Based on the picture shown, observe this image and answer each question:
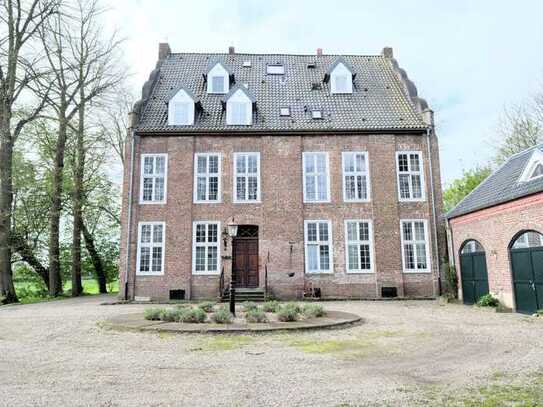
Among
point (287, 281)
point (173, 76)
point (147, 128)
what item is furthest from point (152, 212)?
point (173, 76)

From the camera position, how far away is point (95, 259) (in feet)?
90.9

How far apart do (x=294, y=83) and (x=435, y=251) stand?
462 inches

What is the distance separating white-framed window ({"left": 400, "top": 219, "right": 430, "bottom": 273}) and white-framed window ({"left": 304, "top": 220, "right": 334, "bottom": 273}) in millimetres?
3408

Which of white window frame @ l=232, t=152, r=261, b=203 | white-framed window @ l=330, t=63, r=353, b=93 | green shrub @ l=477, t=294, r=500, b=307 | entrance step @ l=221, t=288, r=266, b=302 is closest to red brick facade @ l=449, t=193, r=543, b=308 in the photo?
green shrub @ l=477, t=294, r=500, b=307

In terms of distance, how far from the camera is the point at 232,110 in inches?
794

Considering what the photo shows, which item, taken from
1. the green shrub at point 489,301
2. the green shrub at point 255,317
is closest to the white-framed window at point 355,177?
the green shrub at point 489,301

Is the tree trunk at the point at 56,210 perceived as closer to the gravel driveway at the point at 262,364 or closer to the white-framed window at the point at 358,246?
the gravel driveway at the point at 262,364

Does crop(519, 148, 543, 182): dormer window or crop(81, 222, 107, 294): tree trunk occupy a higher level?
crop(519, 148, 543, 182): dormer window

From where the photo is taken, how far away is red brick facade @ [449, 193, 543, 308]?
40.6 feet

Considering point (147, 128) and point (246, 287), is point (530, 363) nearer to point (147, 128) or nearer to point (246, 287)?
point (246, 287)

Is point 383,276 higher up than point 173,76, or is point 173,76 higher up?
point 173,76

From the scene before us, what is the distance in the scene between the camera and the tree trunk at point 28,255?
69.3ft

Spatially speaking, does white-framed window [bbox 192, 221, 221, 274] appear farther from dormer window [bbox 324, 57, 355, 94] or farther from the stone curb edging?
dormer window [bbox 324, 57, 355, 94]

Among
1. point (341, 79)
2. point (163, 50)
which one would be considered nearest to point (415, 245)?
point (341, 79)
